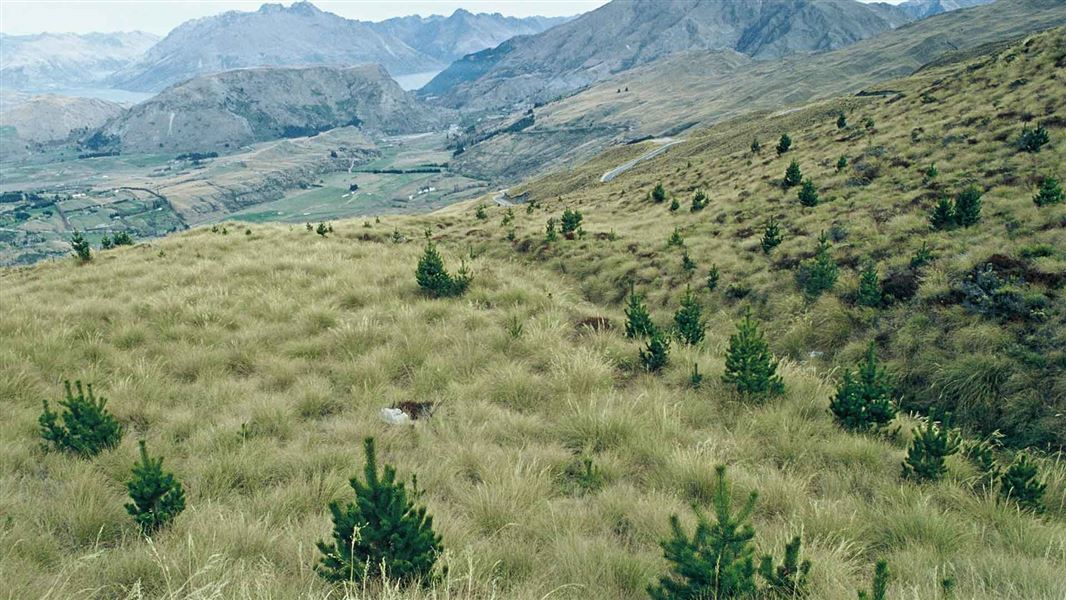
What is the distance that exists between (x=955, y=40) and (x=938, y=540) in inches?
10635

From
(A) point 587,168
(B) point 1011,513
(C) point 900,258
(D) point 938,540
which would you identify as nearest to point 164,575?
(D) point 938,540

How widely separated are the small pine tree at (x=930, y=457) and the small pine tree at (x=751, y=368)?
Result: 1.85m

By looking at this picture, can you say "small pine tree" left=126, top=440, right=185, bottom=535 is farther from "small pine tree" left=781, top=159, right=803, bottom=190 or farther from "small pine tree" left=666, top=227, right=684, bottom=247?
"small pine tree" left=781, top=159, right=803, bottom=190

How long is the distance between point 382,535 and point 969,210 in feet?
54.6

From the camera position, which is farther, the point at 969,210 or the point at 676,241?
the point at 676,241

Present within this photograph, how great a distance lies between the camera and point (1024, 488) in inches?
185

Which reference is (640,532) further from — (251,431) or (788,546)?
(251,431)

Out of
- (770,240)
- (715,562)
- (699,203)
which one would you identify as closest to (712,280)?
(770,240)

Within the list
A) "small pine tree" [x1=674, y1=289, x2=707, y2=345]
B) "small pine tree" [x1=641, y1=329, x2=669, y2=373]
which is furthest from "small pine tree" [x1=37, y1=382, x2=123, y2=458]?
"small pine tree" [x1=674, y1=289, x2=707, y2=345]

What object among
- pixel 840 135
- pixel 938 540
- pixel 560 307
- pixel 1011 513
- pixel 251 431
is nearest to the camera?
pixel 938 540

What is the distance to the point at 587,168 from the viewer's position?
10569cm

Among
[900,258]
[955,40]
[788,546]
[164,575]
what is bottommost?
[900,258]

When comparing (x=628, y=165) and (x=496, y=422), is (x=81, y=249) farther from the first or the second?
(x=628, y=165)

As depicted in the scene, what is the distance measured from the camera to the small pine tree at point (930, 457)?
16.4 feet
